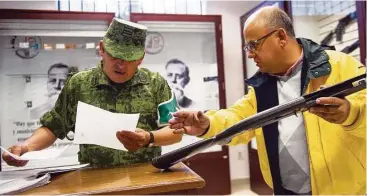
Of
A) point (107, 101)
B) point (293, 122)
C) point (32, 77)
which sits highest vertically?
point (32, 77)

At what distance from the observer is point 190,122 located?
42.2 inches

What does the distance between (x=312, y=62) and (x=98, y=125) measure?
0.74m

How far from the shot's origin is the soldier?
1.26 m

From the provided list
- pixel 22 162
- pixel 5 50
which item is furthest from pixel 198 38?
pixel 22 162

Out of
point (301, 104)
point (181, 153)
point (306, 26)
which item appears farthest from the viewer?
point (306, 26)

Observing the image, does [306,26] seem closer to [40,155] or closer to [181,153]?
[181,153]

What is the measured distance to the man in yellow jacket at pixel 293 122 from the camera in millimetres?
1017

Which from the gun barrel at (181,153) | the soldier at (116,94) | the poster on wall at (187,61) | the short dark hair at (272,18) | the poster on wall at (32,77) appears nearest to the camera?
the gun barrel at (181,153)

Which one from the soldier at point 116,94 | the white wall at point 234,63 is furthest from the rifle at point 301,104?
the white wall at point 234,63

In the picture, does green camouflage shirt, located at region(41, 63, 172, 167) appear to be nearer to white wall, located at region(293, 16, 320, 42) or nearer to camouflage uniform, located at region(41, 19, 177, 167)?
camouflage uniform, located at region(41, 19, 177, 167)

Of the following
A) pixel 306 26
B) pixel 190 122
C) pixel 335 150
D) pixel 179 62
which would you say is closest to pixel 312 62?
pixel 335 150

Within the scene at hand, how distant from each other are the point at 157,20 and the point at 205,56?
2.05 feet

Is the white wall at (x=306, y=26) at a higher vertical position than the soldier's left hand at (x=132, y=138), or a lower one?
higher

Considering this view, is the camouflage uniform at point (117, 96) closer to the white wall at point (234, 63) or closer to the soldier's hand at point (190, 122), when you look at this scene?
the soldier's hand at point (190, 122)
